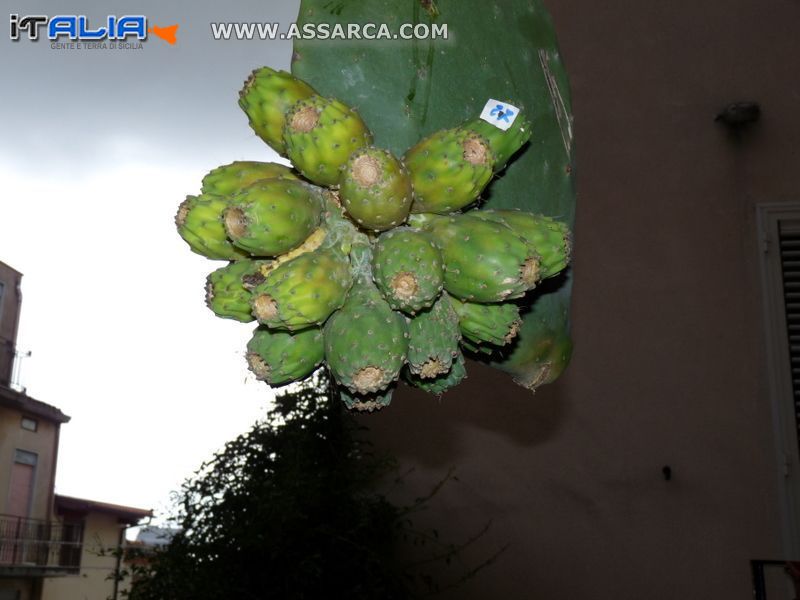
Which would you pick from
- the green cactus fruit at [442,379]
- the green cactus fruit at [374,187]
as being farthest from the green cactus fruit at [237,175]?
the green cactus fruit at [442,379]

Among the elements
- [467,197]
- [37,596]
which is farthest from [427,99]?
[37,596]

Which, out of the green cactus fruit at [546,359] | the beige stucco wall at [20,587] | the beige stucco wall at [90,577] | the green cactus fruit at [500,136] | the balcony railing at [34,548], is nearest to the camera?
the green cactus fruit at [500,136]

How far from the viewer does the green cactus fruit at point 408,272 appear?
706 mm

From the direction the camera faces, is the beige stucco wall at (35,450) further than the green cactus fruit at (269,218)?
Yes

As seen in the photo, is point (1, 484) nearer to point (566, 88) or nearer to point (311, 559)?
point (311, 559)

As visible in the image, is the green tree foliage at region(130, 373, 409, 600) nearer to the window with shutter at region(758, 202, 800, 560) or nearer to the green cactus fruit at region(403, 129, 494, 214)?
the window with shutter at region(758, 202, 800, 560)

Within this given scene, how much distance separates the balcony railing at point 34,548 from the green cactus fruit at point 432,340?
32.2ft

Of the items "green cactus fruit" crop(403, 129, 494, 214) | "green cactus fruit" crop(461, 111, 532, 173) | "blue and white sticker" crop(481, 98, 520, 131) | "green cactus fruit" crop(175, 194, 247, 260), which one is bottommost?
"green cactus fruit" crop(175, 194, 247, 260)

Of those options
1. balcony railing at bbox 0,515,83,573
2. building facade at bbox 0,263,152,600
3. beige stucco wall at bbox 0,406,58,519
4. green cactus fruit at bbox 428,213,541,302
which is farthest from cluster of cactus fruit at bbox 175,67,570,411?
beige stucco wall at bbox 0,406,58,519

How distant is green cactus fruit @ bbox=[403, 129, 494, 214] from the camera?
2.48ft

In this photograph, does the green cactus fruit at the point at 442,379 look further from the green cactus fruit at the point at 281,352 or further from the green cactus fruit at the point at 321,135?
the green cactus fruit at the point at 321,135

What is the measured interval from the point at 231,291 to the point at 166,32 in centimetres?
235

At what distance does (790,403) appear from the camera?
10.3 ft

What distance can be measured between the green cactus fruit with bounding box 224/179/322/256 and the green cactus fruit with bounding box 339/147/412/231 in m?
0.04
